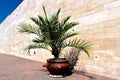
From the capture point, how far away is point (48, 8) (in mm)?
12312

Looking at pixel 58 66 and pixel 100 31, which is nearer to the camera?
pixel 58 66

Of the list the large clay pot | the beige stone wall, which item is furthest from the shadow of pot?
the beige stone wall

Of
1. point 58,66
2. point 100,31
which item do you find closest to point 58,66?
point 58,66

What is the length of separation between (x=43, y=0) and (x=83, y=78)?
9186 millimetres

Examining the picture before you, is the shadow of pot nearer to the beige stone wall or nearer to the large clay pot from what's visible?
the large clay pot

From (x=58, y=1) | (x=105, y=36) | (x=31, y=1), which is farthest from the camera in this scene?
(x=31, y=1)

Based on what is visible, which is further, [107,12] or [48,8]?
[48,8]

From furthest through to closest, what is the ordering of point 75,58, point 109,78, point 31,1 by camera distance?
1. point 31,1
2. point 75,58
3. point 109,78

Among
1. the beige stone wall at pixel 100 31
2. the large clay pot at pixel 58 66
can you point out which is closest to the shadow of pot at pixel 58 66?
the large clay pot at pixel 58 66

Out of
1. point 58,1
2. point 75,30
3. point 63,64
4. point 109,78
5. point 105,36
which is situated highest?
point 58,1

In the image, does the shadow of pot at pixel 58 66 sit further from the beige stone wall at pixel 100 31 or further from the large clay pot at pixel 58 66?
the beige stone wall at pixel 100 31

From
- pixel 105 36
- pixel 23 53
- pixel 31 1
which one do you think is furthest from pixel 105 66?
pixel 31 1

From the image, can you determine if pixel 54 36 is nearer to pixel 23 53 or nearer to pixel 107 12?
pixel 107 12

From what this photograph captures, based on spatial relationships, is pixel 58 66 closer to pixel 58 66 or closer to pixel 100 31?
pixel 58 66
